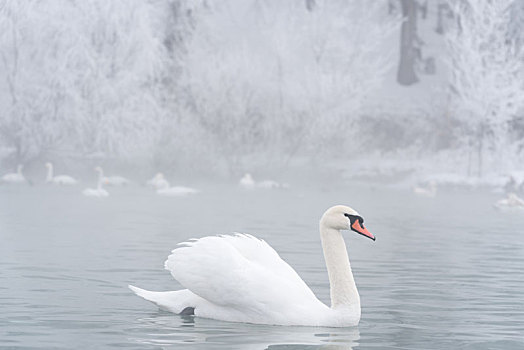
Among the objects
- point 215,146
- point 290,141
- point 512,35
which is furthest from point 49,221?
point 512,35

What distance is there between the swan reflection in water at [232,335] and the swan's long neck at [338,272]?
8.0 inches

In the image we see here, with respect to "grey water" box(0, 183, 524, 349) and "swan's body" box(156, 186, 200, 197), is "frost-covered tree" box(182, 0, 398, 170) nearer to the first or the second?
"swan's body" box(156, 186, 200, 197)

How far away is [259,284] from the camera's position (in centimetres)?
691

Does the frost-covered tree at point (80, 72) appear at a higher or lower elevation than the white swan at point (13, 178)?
higher

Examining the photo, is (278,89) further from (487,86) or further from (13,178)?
(13,178)

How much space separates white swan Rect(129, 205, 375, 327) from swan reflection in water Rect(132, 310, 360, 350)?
0.25ft

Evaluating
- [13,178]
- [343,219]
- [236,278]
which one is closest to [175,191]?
[13,178]

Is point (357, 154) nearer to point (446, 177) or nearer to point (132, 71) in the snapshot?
point (446, 177)

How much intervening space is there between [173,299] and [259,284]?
2.77ft

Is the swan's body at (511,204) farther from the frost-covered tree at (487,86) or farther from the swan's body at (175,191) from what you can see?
the frost-covered tree at (487,86)

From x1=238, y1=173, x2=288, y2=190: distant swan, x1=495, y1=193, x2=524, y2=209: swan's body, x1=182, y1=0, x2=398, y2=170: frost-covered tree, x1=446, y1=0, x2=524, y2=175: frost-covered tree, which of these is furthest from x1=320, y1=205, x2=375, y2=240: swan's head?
x1=446, y1=0, x2=524, y2=175: frost-covered tree

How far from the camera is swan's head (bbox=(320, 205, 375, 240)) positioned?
7.13m

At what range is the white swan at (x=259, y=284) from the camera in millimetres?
6926

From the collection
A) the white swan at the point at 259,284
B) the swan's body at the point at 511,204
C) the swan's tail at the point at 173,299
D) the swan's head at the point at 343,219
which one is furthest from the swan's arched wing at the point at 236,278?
the swan's body at the point at 511,204
